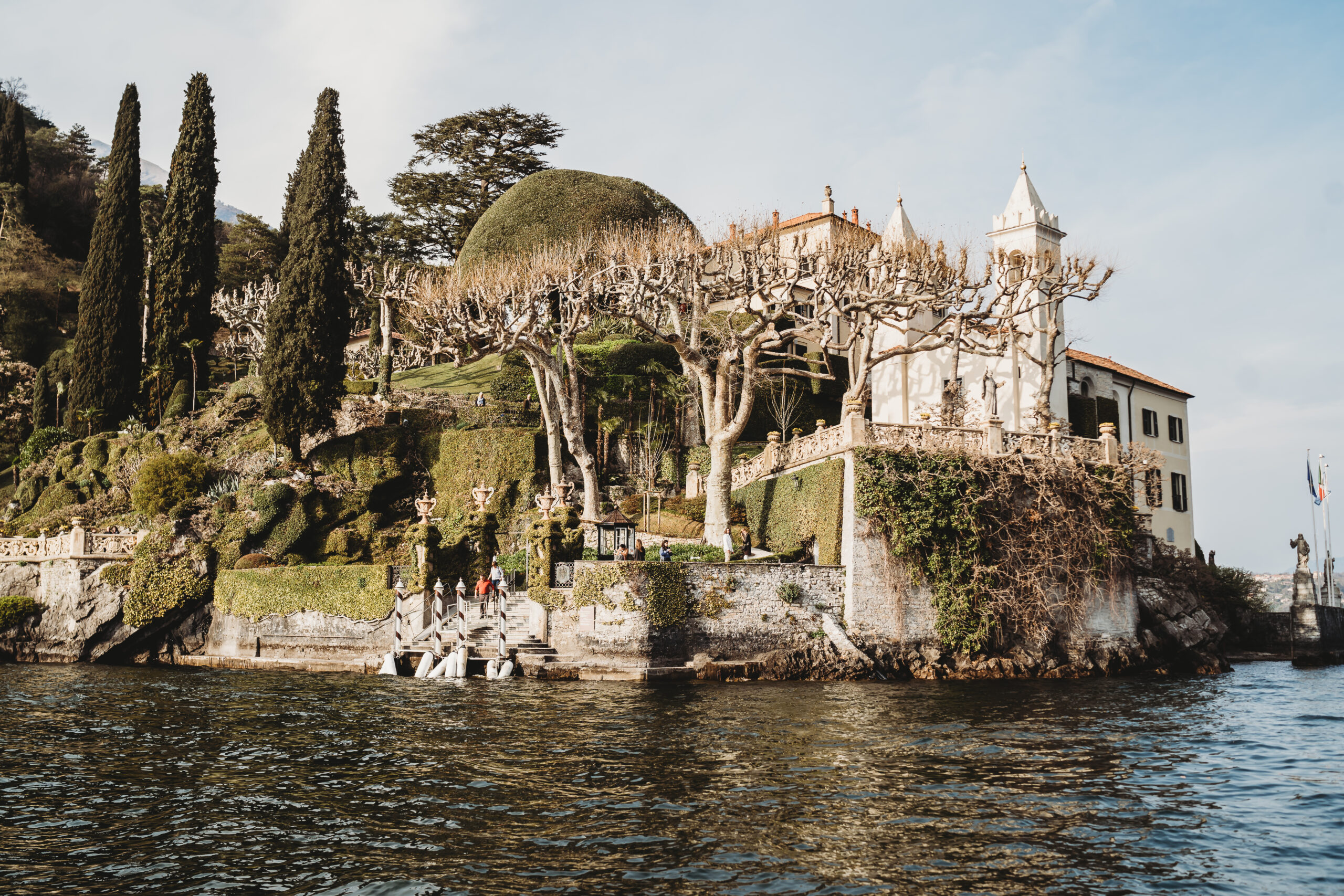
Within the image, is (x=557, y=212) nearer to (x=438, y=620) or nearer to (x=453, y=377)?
(x=453, y=377)

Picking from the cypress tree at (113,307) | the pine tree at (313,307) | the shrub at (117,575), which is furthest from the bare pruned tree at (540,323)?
the cypress tree at (113,307)

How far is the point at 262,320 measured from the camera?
52.1 metres

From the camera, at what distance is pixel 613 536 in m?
29.4

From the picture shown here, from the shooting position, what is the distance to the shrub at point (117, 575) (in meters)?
31.7

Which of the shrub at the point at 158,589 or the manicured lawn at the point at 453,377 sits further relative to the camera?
the manicured lawn at the point at 453,377

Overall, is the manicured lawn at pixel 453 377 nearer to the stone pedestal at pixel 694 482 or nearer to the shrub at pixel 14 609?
the stone pedestal at pixel 694 482

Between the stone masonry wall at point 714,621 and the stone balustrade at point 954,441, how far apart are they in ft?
13.4

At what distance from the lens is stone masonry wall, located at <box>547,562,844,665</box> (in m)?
25.5

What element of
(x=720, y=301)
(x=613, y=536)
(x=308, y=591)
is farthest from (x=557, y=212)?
(x=308, y=591)

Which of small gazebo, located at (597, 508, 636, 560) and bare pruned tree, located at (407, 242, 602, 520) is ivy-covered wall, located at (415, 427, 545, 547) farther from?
small gazebo, located at (597, 508, 636, 560)

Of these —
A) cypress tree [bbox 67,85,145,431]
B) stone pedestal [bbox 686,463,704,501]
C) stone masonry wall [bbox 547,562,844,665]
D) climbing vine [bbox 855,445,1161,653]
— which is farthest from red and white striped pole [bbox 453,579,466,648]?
cypress tree [bbox 67,85,145,431]

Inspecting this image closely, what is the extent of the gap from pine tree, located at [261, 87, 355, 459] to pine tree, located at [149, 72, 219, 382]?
9.77 meters

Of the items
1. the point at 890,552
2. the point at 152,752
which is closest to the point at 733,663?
the point at 890,552

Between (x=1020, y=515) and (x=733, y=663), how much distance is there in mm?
9128
